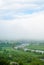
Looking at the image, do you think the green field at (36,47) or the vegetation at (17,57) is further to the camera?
the green field at (36,47)

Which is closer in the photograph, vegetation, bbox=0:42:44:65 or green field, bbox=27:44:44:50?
vegetation, bbox=0:42:44:65

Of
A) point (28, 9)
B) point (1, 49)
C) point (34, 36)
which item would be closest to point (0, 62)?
point (1, 49)

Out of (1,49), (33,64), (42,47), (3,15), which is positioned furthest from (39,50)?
(3,15)

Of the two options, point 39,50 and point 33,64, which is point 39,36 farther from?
point 33,64

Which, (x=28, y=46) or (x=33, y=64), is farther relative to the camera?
(x=28, y=46)

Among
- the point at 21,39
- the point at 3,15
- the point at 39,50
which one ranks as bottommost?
the point at 39,50

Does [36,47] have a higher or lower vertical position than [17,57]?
higher

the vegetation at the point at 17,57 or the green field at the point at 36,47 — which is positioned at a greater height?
the green field at the point at 36,47

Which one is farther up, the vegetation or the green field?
the green field

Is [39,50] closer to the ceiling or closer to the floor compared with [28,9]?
closer to the floor
